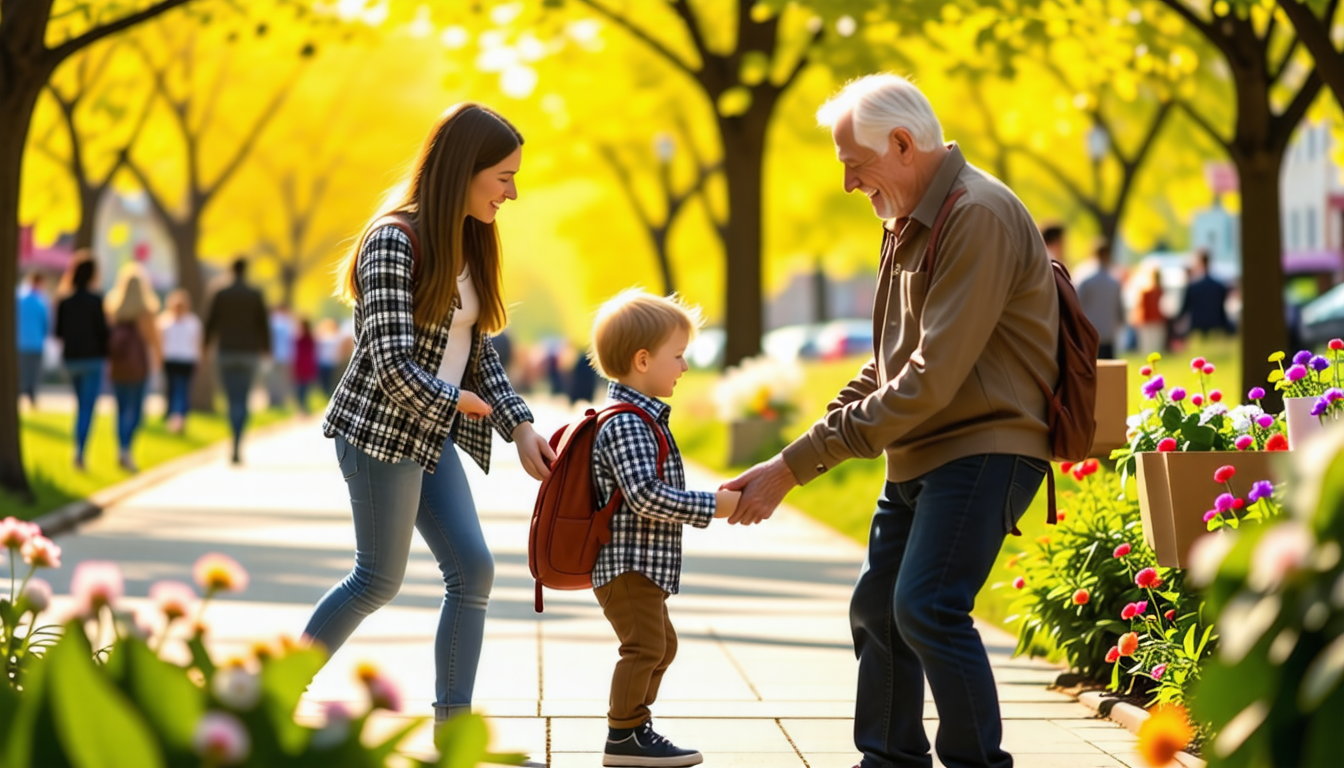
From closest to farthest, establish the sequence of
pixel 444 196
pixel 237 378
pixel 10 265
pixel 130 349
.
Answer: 1. pixel 444 196
2. pixel 10 265
3. pixel 130 349
4. pixel 237 378

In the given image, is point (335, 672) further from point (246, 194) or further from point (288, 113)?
point (246, 194)

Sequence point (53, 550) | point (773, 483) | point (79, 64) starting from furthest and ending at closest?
point (79, 64) → point (773, 483) → point (53, 550)

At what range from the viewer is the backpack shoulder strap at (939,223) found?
442 centimetres

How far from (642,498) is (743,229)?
14943 millimetres

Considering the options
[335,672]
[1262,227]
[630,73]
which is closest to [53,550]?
[335,672]

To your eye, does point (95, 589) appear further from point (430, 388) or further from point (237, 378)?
point (237, 378)

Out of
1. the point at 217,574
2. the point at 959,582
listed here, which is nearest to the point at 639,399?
the point at 959,582

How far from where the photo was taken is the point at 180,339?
20859mm

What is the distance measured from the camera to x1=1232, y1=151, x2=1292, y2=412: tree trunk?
1434 centimetres

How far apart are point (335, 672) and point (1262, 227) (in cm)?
961

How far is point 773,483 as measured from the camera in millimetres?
4805

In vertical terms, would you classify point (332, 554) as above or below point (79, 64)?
below

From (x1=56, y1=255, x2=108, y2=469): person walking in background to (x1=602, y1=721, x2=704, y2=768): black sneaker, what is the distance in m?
12.1

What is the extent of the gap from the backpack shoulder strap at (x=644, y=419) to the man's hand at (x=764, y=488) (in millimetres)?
272
